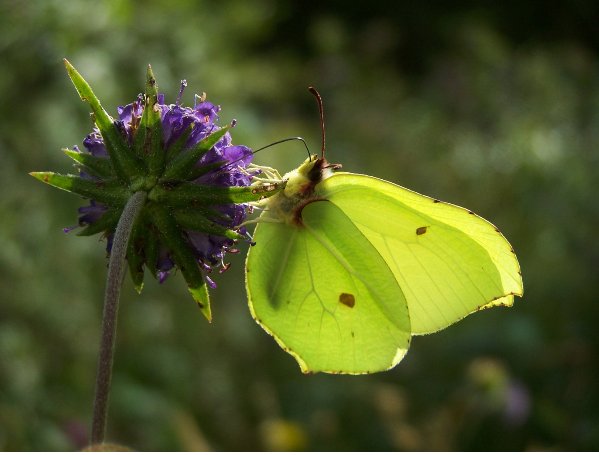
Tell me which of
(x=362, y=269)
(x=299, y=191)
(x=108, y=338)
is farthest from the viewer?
(x=362, y=269)

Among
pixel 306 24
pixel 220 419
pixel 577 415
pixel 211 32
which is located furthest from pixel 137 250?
pixel 306 24

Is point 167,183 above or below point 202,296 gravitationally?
above

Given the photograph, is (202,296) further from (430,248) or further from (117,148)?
(430,248)

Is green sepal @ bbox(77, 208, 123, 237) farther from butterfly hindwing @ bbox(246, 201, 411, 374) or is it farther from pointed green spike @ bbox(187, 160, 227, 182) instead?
butterfly hindwing @ bbox(246, 201, 411, 374)

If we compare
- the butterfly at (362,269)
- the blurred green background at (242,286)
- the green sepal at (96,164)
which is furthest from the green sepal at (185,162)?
the blurred green background at (242,286)

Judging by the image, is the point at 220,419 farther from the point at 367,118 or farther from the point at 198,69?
the point at 367,118

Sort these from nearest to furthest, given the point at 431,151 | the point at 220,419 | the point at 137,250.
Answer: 1. the point at 137,250
2. the point at 220,419
3. the point at 431,151

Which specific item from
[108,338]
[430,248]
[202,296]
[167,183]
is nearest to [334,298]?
[430,248]

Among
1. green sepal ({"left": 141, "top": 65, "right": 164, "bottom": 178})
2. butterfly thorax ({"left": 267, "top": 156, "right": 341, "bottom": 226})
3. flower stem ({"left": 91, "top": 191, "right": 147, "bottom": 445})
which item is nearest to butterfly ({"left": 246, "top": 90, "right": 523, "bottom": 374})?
butterfly thorax ({"left": 267, "top": 156, "right": 341, "bottom": 226})
